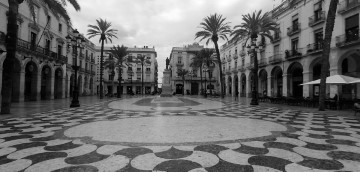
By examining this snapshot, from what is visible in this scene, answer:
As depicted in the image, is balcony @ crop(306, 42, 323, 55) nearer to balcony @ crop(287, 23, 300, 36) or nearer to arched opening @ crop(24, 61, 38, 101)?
balcony @ crop(287, 23, 300, 36)

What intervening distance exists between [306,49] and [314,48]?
1.26 metres

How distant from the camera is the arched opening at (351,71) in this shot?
61.7ft

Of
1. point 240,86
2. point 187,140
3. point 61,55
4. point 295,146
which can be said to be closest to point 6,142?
point 187,140

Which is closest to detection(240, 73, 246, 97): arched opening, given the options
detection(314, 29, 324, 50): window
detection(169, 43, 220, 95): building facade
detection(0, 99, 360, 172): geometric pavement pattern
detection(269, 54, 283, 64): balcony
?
detection(269, 54, 283, 64): balcony

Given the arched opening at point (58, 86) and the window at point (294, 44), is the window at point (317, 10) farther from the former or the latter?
the arched opening at point (58, 86)

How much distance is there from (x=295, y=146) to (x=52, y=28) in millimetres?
30895

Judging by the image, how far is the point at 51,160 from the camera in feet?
10.9

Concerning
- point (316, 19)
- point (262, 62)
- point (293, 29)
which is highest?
point (316, 19)

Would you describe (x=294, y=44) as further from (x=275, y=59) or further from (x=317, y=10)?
(x=317, y=10)

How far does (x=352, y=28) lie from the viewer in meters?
18.6

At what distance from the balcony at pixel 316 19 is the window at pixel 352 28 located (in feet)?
8.73

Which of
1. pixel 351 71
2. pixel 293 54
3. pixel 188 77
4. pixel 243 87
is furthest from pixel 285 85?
pixel 188 77

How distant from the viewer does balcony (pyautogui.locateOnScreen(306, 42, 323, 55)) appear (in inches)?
847

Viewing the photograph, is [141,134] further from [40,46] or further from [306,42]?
[306,42]
